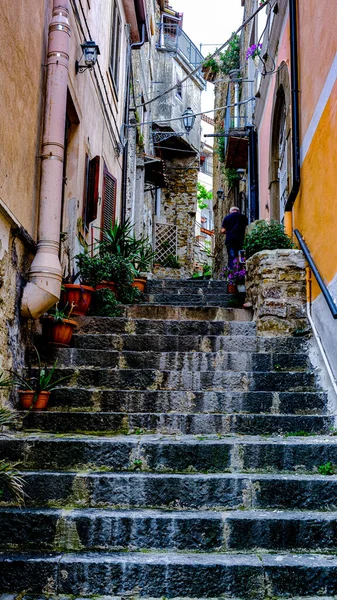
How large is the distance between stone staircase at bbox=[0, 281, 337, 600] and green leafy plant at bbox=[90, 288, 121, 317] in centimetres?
100

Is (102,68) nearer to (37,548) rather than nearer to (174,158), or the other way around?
(37,548)

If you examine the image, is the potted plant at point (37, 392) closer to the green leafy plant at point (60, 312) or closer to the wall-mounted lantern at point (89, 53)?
the green leafy plant at point (60, 312)

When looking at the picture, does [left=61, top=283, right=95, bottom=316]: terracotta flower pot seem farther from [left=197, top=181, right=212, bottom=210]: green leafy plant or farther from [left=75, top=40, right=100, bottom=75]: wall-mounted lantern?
[left=197, top=181, right=212, bottom=210]: green leafy plant

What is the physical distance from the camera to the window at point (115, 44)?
11.4 meters

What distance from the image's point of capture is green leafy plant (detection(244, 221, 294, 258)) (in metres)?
7.93

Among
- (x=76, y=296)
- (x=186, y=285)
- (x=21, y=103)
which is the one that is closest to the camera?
(x=21, y=103)

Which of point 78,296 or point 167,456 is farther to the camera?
point 78,296

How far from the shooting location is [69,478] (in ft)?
13.8

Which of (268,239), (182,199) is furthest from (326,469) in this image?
(182,199)

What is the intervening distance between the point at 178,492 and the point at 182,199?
20.5 meters

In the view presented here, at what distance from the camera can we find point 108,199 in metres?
10.8

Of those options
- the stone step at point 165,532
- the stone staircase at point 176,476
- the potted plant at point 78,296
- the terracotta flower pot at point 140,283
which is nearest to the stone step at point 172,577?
the stone staircase at point 176,476

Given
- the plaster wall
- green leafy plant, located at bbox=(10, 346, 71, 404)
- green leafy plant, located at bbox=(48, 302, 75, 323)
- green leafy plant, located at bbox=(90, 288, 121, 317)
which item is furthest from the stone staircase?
the plaster wall

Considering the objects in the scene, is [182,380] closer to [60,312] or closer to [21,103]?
[60,312]
